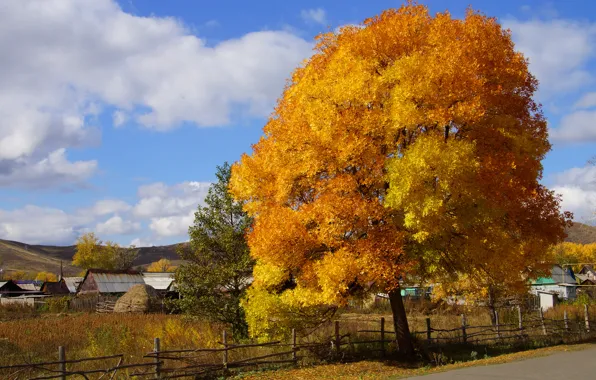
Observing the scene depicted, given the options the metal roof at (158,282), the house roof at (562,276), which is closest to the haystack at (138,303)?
the metal roof at (158,282)

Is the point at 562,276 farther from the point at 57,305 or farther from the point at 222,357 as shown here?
the point at 222,357

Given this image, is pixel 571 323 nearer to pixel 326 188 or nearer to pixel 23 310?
pixel 326 188

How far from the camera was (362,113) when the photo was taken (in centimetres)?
1584

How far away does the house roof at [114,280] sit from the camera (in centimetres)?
5909

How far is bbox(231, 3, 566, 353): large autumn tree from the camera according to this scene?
586 inches

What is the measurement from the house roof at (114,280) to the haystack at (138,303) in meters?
9.12

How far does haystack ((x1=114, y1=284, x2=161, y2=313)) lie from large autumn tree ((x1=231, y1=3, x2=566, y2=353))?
1295 inches

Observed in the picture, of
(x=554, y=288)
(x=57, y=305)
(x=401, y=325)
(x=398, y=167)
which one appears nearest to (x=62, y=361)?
(x=398, y=167)

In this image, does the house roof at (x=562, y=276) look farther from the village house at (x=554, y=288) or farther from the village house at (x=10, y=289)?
the village house at (x=10, y=289)

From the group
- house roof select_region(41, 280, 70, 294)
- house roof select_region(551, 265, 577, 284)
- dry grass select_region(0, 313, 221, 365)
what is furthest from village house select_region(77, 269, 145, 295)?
house roof select_region(551, 265, 577, 284)

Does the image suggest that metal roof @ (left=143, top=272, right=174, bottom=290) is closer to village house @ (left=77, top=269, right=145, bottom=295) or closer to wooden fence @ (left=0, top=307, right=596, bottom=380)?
village house @ (left=77, top=269, right=145, bottom=295)

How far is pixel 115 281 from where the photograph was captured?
6091 cm

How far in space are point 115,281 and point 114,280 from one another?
0.17 metres

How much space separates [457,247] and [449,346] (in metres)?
7.97
